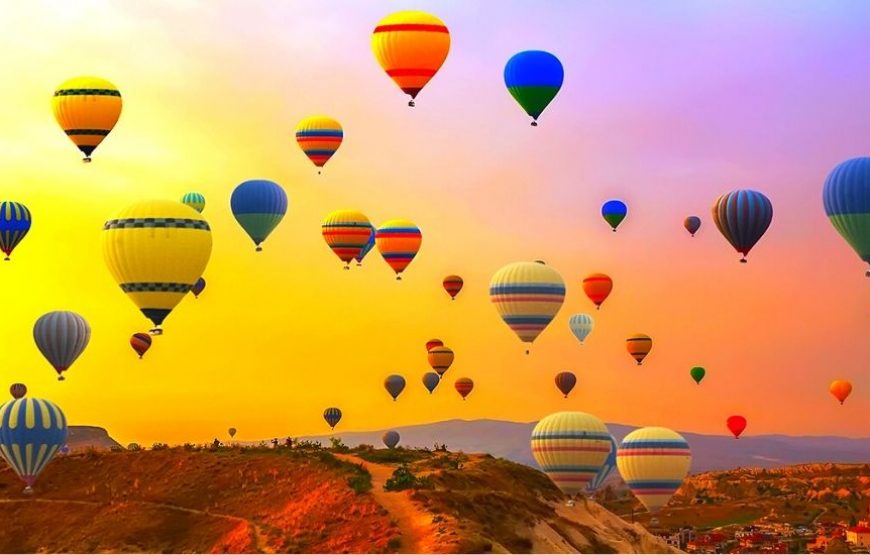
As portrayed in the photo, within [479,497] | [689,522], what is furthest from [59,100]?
[689,522]

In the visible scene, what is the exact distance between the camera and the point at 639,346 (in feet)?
362

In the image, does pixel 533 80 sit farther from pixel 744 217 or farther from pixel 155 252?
pixel 155 252

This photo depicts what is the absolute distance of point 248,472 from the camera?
77625 mm

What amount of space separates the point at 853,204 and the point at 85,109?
4121 cm

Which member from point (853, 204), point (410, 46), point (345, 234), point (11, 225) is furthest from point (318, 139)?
point (853, 204)

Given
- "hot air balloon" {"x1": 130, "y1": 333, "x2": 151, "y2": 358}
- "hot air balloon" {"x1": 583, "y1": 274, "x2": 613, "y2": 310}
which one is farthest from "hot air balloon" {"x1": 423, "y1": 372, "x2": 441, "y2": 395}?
"hot air balloon" {"x1": 130, "y1": 333, "x2": 151, "y2": 358}

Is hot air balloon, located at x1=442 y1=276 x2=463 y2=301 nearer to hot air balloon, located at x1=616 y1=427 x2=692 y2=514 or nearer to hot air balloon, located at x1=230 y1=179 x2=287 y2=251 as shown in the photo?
hot air balloon, located at x1=230 y1=179 x2=287 y2=251

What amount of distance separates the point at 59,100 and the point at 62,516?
898 inches

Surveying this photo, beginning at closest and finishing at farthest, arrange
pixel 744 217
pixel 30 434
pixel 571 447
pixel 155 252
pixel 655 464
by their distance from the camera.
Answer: pixel 155 252 → pixel 571 447 → pixel 655 464 → pixel 30 434 → pixel 744 217

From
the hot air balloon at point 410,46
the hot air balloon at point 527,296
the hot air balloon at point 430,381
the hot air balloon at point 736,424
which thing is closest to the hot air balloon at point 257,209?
the hot air balloon at point 410,46

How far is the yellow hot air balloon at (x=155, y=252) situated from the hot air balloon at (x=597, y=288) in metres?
43.5

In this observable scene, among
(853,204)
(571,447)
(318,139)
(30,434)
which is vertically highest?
(318,139)

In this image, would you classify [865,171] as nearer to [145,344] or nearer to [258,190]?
[258,190]

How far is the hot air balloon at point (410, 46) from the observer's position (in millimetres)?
79688
